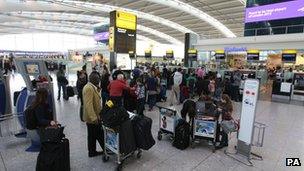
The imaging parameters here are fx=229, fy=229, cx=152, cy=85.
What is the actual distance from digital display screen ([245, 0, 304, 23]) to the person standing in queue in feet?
40.3

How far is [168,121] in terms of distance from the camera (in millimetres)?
4766

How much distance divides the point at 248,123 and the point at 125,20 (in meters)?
9.13

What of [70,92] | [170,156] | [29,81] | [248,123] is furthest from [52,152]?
[70,92]

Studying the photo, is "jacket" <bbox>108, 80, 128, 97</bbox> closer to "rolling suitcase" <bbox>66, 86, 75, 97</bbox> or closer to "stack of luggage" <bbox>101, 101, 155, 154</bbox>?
"stack of luggage" <bbox>101, 101, 155, 154</bbox>

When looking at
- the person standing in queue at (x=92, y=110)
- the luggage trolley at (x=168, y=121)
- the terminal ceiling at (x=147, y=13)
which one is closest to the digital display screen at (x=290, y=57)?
the terminal ceiling at (x=147, y=13)

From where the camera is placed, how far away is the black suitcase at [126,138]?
11.3 ft

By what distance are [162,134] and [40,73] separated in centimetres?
291

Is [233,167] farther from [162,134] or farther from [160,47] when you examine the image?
[160,47]

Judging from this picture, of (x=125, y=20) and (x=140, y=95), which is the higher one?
(x=125, y=20)

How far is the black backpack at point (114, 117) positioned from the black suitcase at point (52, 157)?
2.11 ft

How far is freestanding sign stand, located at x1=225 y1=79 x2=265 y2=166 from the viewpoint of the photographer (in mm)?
3907

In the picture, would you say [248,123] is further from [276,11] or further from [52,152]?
[276,11]

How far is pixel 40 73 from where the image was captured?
4.76 m

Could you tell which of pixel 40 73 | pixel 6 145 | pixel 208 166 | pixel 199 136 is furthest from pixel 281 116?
pixel 6 145
